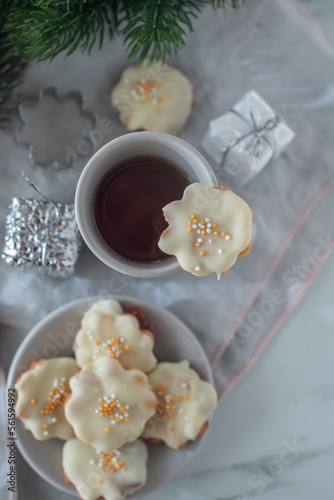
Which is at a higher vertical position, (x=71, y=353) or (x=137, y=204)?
(x=137, y=204)

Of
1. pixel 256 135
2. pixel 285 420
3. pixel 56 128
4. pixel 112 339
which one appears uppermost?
pixel 256 135

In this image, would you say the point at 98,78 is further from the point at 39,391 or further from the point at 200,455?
the point at 200,455

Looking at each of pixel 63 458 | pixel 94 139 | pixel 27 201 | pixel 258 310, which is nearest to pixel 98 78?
pixel 94 139

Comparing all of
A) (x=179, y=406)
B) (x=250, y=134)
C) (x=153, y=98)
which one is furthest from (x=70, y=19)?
(x=179, y=406)

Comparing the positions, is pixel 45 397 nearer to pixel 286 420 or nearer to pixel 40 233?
pixel 40 233

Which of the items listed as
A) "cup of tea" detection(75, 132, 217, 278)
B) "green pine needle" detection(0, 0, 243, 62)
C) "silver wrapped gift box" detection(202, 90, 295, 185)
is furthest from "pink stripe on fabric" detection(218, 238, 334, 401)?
"green pine needle" detection(0, 0, 243, 62)
